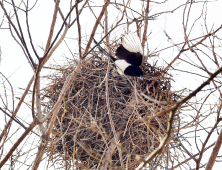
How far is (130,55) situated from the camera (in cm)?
213

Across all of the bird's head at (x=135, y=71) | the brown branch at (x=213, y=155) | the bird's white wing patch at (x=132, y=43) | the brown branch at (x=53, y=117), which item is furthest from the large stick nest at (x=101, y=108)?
the brown branch at (x=213, y=155)

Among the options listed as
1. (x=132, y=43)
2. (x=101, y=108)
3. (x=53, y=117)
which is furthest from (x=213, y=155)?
(x=132, y=43)

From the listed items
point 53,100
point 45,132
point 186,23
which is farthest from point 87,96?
point 186,23

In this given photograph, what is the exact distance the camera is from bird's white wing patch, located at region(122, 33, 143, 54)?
1.96m

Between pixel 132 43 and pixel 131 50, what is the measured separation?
7cm

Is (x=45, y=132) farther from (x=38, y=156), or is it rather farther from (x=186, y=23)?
(x=186, y=23)

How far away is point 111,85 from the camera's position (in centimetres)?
207

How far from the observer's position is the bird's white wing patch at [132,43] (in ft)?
6.43

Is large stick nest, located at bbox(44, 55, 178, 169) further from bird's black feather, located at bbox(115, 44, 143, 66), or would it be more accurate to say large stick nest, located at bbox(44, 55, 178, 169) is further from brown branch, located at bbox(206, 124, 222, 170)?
brown branch, located at bbox(206, 124, 222, 170)

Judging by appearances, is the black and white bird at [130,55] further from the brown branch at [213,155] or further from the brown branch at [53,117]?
the brown branch at [213,155]

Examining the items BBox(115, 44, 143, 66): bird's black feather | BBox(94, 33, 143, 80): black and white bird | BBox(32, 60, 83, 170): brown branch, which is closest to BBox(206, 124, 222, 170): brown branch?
BBox(32, 60, 83, 170): brown branch

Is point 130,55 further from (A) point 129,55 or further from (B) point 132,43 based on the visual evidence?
(B) point 132,43

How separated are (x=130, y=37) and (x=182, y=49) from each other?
59 centimetres

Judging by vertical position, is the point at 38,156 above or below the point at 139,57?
below
